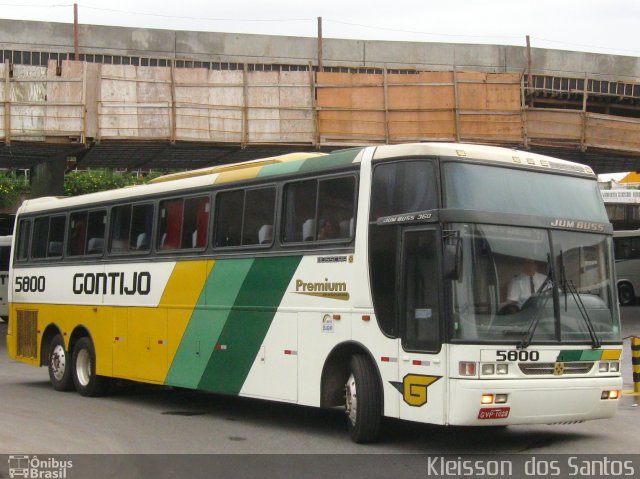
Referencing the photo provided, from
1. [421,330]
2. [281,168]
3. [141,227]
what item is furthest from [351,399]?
[141,227]

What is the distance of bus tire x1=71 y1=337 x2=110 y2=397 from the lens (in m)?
16.8

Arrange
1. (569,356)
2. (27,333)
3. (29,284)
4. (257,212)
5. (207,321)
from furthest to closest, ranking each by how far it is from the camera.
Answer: (29,284) → (27,333) → (207,321) → (257,212) → (569,356)

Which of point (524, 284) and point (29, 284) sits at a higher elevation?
point (29, 284)

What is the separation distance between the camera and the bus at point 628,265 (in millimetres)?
47844

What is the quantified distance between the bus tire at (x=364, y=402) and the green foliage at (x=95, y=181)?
1682 inches

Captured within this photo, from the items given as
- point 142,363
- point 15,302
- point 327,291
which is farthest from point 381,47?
point 327,291

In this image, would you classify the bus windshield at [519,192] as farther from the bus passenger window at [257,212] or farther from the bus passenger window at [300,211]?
the bus passenger window at [257,212]

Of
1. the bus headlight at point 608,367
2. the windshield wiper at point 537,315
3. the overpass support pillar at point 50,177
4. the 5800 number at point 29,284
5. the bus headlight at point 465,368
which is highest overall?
the overpass support pillar at point 50,177

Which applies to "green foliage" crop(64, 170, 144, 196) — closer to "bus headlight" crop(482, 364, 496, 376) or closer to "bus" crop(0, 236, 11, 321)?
"bus" crop(0, 236, 11, 321)

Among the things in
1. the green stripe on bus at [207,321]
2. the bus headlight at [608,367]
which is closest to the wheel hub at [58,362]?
the green stripe on bus at [207,321]

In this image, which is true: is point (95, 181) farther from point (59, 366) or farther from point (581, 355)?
point (581, 355)

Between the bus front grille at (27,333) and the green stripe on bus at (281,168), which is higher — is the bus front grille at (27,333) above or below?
below

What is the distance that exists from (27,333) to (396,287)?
32.7 feet

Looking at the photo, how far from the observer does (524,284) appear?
10562 mm
